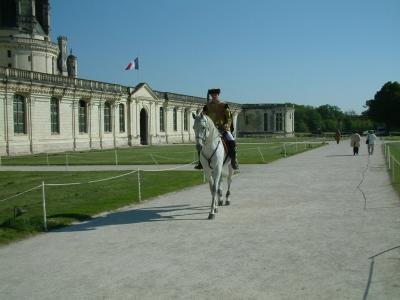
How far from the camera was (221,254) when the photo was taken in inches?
307

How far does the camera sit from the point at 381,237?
8.71m

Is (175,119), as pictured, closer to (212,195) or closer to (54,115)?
(54,115)

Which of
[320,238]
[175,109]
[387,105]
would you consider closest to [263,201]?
[320,238]

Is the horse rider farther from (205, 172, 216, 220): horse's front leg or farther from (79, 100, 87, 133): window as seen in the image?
(79, 100, 87, 133): window

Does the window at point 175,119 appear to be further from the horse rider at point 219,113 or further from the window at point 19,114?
the horse rider at point 219,113

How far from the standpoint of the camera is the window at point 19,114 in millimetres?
44781

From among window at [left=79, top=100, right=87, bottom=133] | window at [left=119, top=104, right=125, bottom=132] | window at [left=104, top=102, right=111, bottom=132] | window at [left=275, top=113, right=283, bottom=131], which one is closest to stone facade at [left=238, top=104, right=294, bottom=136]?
window at [left=275, top=113, right=283, bottom=131]

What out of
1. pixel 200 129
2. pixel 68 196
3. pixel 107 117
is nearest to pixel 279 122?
pixel 107 117

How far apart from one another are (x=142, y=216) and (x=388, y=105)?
99553 mm

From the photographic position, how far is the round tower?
66062 mm

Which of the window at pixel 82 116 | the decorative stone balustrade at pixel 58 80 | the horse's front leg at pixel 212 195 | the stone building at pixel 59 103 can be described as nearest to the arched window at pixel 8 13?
the stone building at pixel 59 103

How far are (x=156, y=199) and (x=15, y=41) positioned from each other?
59000mm

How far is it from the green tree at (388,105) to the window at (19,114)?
256 feet

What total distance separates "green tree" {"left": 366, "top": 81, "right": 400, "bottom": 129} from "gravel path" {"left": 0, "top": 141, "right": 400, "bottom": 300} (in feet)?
310
